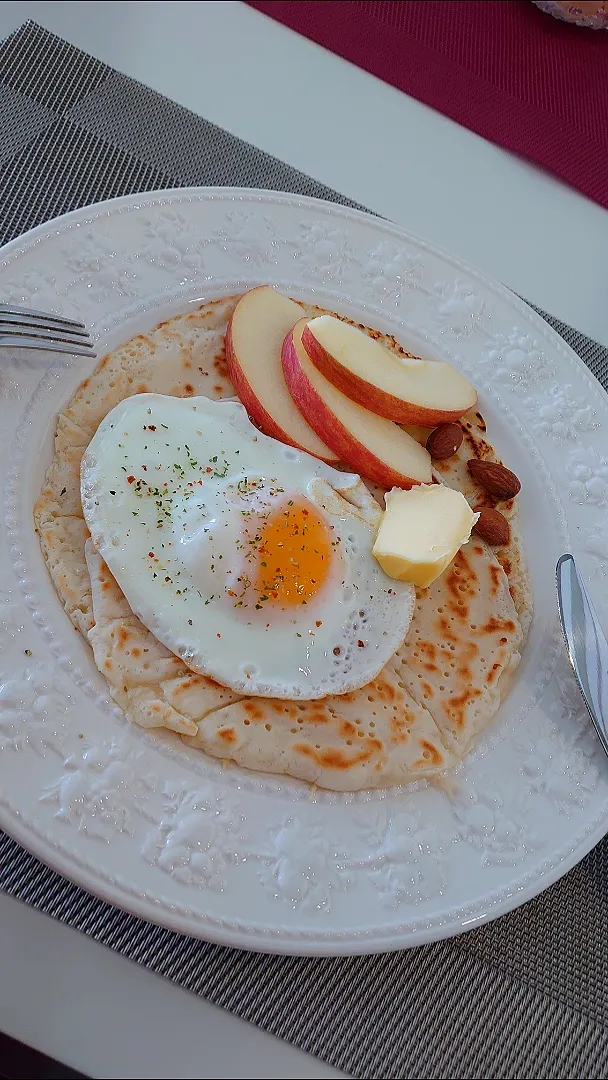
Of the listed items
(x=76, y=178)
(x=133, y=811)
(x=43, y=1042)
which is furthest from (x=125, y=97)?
(x=43, y=1042)

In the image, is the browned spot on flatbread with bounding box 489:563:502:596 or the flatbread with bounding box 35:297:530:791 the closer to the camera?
the flatbread with bounding box 35:297:530:791

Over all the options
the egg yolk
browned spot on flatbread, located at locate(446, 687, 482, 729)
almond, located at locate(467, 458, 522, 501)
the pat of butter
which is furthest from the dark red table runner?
browned spot on flatbread, located at locate(446, 687, 482, 729)

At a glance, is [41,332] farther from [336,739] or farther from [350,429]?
[336,739]

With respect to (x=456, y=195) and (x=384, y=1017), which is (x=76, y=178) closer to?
(x=456, y=195)

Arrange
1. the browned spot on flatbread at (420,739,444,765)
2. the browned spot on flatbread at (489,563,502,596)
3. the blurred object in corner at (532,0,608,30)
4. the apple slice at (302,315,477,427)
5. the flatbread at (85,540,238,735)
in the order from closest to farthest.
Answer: the flatbread at (85,540,238,735), the browned spot on flatbread at (420,739,444,765), the browned spot on flatbread at (489,563,502,596), the apple slice at (302,315,477,427), the blurred object in corner at (532,0,608,30)

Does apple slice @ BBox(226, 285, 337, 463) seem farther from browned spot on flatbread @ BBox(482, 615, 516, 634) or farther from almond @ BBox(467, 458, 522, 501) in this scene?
browned spot on flatbread @ BBox(482, 615, 516, 634)

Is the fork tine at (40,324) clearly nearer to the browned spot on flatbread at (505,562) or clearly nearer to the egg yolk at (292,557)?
the egg yolk at (292,557)

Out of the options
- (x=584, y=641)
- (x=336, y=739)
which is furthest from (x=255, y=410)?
(x=584, y=641)
